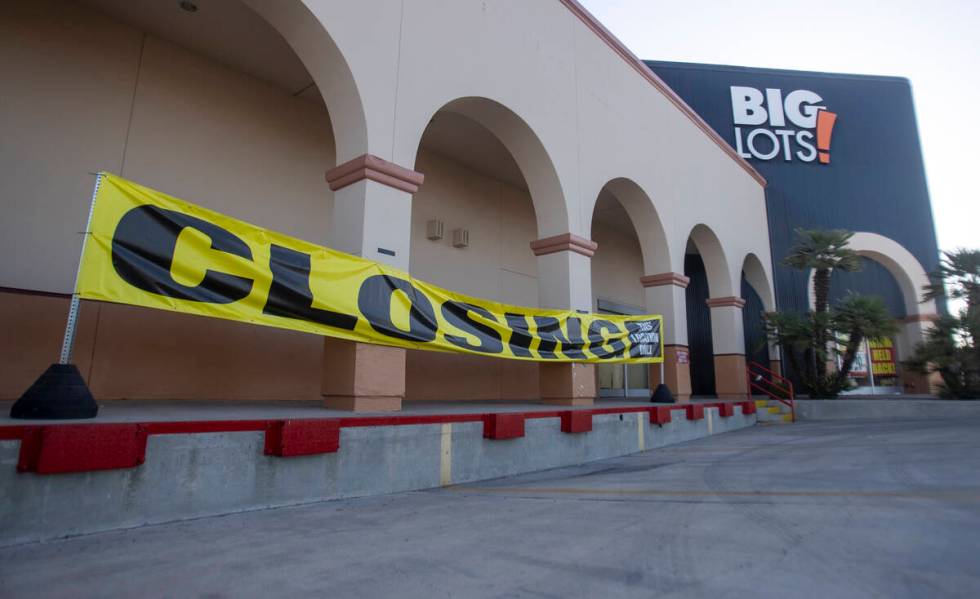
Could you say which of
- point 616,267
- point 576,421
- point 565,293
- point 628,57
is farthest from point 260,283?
point 616,267

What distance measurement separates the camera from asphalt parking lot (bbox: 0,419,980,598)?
6.91ft

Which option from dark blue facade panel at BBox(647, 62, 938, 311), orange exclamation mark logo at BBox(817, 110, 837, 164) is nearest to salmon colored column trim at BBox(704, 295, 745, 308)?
dark blue facade panel at BBox(647, 62, 938, 311)

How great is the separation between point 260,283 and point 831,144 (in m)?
20.6

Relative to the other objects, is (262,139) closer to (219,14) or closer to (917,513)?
(219,14)

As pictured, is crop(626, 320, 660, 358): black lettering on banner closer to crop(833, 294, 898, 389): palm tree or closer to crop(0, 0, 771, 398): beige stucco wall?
crop(0, 0, 771, 398): beige stucco wall

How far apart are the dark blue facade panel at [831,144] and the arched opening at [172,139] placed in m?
14.9

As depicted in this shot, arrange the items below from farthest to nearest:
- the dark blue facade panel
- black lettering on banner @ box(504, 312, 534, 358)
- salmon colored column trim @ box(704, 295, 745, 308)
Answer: the dark blue facade panel
salmon colored column trim @ box(704, 295, 745, 308)
black lettering on banner @ box(504, 312, 534, 358)

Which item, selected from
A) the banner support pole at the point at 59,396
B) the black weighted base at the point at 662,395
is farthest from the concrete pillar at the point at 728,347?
the banner support pole at the point at 59,396

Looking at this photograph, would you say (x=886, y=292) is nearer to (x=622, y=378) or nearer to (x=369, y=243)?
(x=622, y=378)

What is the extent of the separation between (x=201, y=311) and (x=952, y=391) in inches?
608

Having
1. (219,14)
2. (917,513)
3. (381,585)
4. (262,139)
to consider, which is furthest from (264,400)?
(917,513)

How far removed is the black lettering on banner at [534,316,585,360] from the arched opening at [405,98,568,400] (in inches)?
57.5

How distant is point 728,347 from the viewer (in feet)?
41.3

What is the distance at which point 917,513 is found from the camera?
303 cm
